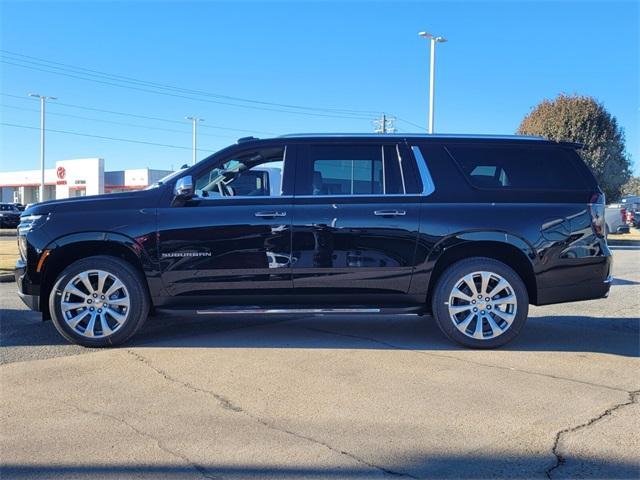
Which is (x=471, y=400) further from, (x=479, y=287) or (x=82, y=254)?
(x=82, y=254)

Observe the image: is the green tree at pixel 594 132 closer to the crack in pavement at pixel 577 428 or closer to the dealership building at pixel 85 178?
the crack in pavement at pixel 577 428

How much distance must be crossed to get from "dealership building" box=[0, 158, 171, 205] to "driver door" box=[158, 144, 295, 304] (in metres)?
51.3

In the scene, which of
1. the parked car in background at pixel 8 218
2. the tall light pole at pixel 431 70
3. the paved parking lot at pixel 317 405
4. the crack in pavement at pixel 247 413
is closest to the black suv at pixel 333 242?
the paved parking lot at pixel 317 405

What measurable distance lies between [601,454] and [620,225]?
2831cm

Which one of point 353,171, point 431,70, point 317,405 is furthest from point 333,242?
point 431,70

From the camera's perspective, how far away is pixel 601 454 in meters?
3.35

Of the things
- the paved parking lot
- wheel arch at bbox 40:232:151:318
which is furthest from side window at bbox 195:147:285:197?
the paved parking lot

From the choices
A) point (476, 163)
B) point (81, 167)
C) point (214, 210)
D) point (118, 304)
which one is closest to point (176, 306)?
point (118, 304)

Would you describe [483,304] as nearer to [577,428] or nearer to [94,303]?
[577,428]

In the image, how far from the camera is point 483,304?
5.54 meters

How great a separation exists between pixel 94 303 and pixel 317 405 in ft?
8.38

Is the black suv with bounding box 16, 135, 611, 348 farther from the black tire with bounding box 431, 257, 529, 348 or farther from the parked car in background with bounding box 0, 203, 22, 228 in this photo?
the parked car in background with bounding box 0, 203, 22, 228

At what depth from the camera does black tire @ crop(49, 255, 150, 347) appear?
5.37 metres

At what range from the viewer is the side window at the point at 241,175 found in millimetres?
5633
